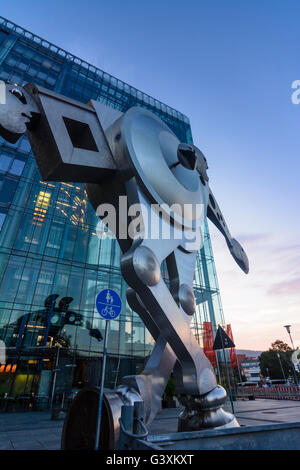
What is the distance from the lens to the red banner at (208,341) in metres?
24.4

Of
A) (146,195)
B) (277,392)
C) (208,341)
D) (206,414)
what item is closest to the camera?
(206,414)

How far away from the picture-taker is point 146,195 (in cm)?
486

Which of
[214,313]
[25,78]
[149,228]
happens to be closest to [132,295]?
[149,228]

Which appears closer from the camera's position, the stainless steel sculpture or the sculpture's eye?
the stainless steel sculpture

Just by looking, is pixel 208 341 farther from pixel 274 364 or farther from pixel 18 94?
pixel 274 364

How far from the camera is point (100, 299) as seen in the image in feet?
13.5

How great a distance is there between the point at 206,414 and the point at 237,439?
1198 millimetres

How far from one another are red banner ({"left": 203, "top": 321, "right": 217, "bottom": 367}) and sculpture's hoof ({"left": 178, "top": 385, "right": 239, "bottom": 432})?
70.0ft

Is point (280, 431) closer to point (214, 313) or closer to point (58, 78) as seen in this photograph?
point (214, 313)

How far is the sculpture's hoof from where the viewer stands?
423 cm

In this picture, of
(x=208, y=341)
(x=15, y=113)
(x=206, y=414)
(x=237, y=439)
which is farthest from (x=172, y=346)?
(x=208, y=341)

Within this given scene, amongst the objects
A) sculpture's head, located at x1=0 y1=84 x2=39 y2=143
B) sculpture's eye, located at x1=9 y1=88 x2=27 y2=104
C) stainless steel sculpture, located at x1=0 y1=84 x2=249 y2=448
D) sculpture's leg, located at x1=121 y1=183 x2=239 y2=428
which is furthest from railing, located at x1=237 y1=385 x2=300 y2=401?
sculpture's eye, located at x1=9 y1=88 x2=27 y2=104

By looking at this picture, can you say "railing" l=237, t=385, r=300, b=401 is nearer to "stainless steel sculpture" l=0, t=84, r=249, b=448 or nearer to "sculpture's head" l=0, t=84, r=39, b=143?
"stainless steel sculpture" l=0, t=84, r=249, b=448

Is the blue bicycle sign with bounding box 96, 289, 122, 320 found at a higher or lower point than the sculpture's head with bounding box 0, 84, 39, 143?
lower
